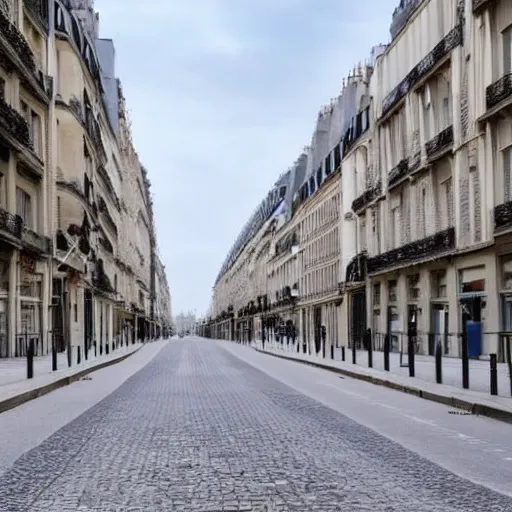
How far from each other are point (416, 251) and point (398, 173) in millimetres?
4809

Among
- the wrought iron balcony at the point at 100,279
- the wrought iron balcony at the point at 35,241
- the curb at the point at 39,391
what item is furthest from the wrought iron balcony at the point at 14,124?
the wrought iron balcony at the point at 100,279

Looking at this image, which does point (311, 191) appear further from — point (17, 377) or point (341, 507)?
point (341, 507)

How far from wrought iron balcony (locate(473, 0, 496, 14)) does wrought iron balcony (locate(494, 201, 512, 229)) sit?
697cm

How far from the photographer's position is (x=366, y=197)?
4534 cm

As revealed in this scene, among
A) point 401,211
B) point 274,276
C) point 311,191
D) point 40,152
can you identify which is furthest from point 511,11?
point 274,276

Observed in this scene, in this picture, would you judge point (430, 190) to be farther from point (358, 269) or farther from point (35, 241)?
point (35, 241)

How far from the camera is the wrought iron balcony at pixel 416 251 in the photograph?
32.0 m

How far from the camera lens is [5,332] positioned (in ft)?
106

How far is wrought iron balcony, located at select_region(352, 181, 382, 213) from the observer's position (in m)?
43.2

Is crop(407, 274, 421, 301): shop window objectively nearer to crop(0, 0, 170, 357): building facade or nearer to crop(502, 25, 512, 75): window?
crop(502, 25, 512, 75): window

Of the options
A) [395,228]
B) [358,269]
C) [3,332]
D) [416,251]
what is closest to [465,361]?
[416,251]

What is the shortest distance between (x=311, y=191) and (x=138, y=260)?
140 feet

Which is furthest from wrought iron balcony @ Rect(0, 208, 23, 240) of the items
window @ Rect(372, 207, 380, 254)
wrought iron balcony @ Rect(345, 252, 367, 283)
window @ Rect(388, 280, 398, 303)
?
wrought iron balcony @ Rect(345, 252, 367, 283)

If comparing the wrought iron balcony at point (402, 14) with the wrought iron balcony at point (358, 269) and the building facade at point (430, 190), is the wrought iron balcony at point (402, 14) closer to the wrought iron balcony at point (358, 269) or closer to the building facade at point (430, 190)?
the building facade at point (430, 190)
